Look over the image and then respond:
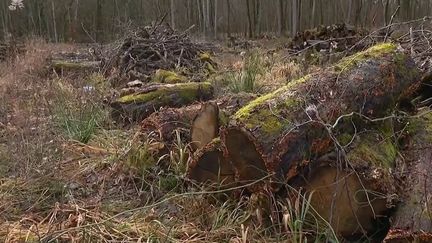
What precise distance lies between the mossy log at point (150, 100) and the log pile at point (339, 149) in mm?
2132

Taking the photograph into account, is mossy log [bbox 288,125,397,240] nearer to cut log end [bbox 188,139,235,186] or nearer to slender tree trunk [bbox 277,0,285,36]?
cut log end [bbox 188,139,235,186]

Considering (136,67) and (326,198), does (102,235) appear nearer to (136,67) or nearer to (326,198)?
(326,198)

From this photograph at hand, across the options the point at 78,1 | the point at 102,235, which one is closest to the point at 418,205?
the point at 102,235

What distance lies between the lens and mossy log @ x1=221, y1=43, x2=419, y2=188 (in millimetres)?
2902

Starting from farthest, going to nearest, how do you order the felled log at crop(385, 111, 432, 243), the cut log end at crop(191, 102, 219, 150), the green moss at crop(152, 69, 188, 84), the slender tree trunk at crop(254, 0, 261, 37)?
the slender tree trunk at crop(254, 0, 261, 37)
the green moss at crop(152, 69, 188, 84)
the cut log end at crop(191, 102, 219, 150)
the felled log at crop(385, 111, 432, 243)

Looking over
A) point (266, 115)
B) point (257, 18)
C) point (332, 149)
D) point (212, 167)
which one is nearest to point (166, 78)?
point (212, 167)

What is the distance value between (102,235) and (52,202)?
0.84 metres

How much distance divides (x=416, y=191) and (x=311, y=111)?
73 cm

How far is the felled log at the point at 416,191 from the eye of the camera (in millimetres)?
2568

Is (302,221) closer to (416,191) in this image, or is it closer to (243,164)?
(243,164)

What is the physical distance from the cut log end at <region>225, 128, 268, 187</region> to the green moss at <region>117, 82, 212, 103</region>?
2730mm

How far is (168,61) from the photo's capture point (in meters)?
9.59

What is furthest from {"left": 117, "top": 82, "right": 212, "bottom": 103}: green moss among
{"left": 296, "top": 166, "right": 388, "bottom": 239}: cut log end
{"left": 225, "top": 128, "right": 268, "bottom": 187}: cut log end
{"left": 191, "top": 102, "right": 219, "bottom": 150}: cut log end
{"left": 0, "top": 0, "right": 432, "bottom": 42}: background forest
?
{"left": 0, "top": 0, "right": 432, "bottom": 42}: background forest

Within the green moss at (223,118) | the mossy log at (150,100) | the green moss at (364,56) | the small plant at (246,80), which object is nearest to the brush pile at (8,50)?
the small plant at (246,80)
